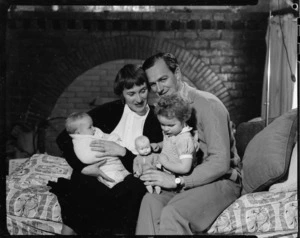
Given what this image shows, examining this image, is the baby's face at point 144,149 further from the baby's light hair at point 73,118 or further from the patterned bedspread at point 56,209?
the patterned bedspread at point 56,209

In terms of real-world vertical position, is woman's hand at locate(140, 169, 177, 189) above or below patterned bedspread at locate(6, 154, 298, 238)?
above

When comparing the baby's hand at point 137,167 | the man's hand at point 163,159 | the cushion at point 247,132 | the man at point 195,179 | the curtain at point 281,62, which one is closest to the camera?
the man at point 195,179

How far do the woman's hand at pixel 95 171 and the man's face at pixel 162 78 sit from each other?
0.56 metres

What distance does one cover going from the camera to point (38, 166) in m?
3.64

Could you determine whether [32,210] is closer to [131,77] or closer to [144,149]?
[144,149]

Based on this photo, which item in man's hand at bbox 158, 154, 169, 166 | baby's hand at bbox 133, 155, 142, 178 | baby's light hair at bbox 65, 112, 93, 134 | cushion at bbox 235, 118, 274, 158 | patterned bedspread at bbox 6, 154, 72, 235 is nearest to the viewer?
man's hand at bbox 158, 154, 169, 166

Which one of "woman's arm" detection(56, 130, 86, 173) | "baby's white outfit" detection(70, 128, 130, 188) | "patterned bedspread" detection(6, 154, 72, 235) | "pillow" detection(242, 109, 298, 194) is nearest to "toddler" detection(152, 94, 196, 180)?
"baby's white outfit" detection(70, 128, 130, 188)

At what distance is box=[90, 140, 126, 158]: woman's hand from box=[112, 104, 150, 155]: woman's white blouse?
161 mm

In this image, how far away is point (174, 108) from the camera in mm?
2547

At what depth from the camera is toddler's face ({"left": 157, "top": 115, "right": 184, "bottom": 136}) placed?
2.57 m

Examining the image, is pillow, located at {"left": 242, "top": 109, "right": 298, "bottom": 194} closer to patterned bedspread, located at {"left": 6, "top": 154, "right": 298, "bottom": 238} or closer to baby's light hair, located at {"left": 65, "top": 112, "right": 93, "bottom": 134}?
patterned bedspread, located at {"left": 6, "top": 154, "right": 298, "bottom": 238}

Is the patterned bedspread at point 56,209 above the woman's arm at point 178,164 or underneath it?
underneath

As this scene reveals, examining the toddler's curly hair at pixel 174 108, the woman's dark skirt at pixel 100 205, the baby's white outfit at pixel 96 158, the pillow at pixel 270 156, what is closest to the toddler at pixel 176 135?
the toddler's curly hair at pixel 174 108

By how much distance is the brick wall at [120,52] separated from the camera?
271 inches
